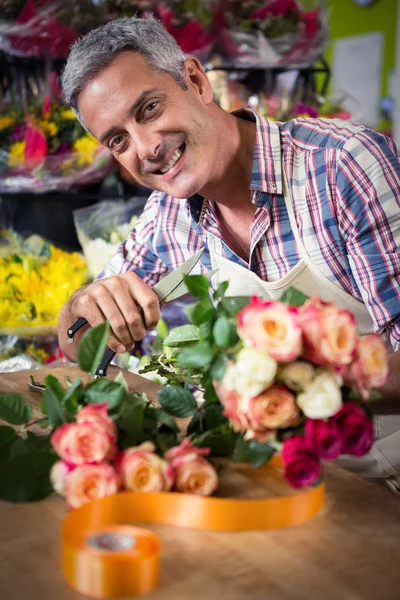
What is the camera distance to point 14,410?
41.3 inches

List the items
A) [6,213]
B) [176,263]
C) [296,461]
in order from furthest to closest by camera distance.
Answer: [6,213], [176,263], [296,461]

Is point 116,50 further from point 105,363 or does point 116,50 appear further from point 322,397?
point 322,397

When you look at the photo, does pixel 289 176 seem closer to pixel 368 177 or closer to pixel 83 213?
Answer: pixel 368 177

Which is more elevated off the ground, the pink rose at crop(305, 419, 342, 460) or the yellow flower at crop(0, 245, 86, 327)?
the pink rose at crop(305, 419, 342, 460)

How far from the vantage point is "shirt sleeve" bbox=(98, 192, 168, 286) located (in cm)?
212

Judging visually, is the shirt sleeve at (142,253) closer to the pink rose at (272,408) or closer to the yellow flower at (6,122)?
the yellow flower at (6,122)

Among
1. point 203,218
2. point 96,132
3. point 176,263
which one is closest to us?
point 96,132

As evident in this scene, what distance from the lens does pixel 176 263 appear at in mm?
2098

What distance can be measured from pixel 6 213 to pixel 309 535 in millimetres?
2088

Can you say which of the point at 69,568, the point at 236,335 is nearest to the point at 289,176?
the point at 236,335

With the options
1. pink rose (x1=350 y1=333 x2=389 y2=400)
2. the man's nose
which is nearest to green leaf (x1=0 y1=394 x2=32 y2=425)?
pink rose (x1=350 y1=333 x2=389 y2=400)

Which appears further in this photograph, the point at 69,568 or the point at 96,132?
the point at 96,132

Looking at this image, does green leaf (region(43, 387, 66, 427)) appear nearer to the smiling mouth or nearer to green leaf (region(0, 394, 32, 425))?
green leaf (region(0, 394, 32, 425))

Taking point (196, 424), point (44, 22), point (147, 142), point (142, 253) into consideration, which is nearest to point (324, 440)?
point (196, 424)
